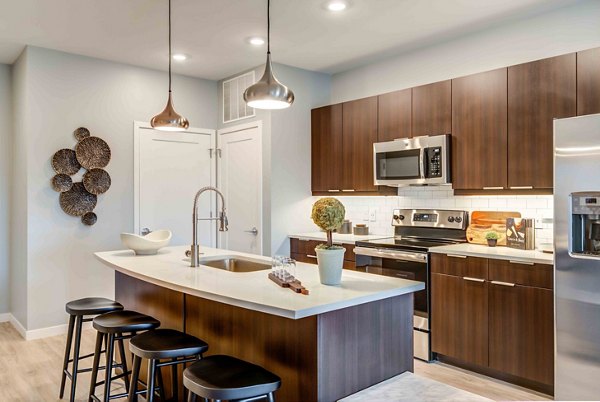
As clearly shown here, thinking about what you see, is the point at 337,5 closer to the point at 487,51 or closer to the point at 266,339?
the point at 487,51

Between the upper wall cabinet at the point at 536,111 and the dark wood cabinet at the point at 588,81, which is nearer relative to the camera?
the dark wood cabinet at the point at 588,81

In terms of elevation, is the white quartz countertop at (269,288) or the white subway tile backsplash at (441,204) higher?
the white subway tile backsplash at (441,204)

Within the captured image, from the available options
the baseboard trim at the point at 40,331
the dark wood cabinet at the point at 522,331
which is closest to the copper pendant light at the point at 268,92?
the dark wood cabinet at the point at 522,331

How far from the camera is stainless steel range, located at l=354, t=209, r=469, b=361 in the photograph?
3.69 metres

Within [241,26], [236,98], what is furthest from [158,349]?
[236,98]

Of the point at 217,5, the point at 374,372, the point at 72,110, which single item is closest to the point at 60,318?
the point at 72,110

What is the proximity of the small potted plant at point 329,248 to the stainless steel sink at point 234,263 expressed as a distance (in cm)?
95

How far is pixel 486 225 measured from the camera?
388 cm

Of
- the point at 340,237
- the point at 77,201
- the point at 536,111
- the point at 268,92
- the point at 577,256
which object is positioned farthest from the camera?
the point at 340,237

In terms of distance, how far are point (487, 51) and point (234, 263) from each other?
2.79 m

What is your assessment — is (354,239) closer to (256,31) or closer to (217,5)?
(256,31)

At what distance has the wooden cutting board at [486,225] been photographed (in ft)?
12.3

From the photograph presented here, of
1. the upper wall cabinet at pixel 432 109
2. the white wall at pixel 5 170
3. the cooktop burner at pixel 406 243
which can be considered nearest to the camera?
the cooktop burner at pixel 406 243

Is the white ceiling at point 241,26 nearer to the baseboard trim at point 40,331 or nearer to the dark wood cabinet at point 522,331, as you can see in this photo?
the dark wood cabinet at point 522,331
